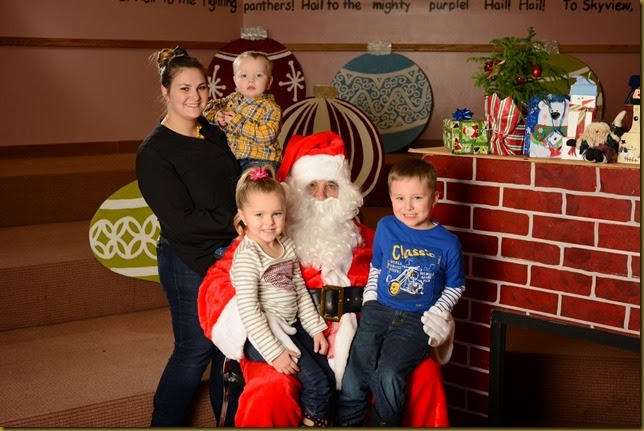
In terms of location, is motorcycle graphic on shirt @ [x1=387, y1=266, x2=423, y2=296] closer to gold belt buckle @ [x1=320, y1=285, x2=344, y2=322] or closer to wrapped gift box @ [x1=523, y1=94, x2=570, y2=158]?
gold belt buckle @ [x1=320, y1=285, x2=344, y2=322]

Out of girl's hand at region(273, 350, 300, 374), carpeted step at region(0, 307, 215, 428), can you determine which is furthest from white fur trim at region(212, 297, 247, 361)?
carpeted step at region(0, 307, 215, 428)

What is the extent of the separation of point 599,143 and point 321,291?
3.26ft

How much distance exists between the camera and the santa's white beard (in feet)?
8.64

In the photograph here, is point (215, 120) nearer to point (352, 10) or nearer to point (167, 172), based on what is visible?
point (167, 172)

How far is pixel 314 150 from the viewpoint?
108 inches

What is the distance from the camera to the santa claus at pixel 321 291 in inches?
95.7

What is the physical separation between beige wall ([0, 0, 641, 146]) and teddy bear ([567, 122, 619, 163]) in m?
2.87

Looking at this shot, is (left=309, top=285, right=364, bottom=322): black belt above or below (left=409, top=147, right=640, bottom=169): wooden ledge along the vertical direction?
below

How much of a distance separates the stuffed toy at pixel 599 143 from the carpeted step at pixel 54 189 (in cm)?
267

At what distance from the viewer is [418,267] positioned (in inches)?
99.7

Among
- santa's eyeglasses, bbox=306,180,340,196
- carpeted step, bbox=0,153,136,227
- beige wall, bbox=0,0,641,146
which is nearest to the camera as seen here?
santa's eyeglasses, bbox=306,180,340,196

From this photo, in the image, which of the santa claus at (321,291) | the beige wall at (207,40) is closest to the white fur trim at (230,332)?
the santa claus at (321,291)

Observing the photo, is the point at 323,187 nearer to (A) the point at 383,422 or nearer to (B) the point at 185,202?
(B) the point at 185,202

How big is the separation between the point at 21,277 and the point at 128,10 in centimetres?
233
